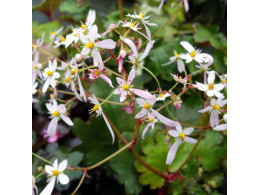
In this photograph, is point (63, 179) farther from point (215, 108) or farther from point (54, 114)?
point (215, 108)

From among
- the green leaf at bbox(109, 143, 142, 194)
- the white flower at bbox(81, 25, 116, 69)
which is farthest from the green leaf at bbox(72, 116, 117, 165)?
the white flower at bbox(81, 25, 116, 69)

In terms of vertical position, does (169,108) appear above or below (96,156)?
above

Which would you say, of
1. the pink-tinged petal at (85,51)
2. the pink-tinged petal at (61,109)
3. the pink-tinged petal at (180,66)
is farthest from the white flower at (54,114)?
the pink-tinged petal at (180,66)

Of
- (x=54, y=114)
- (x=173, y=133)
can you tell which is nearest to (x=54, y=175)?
(x=54, y=114)

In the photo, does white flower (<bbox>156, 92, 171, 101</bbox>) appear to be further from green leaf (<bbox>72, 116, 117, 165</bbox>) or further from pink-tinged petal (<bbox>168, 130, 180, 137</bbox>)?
green leaf (<bbox>72, 116, 117, 165</bbox>)

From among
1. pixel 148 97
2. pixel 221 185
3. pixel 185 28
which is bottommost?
pixel 221 185

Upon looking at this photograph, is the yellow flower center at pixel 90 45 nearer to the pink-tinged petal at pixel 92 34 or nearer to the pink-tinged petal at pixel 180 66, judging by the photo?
the pink-tinged petal at pixel 92 34

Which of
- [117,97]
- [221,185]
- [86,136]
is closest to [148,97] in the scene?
[117,97]
